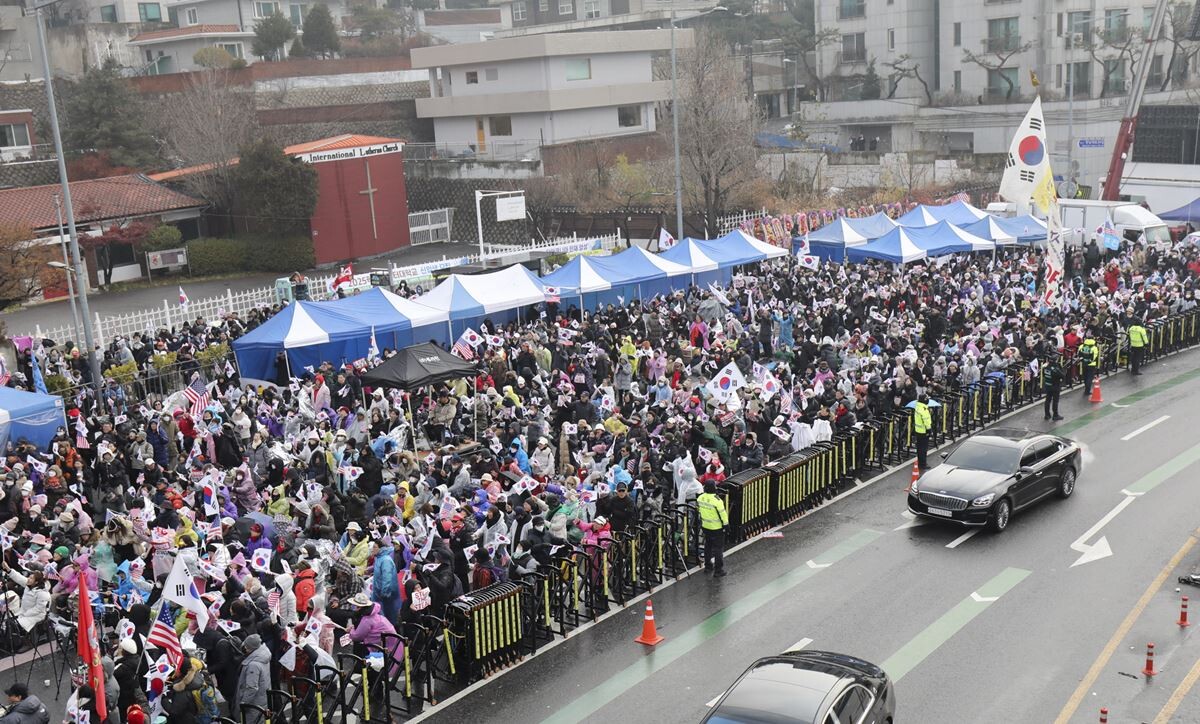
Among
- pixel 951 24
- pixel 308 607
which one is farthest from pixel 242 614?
pixel 951 24

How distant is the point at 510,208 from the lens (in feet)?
131

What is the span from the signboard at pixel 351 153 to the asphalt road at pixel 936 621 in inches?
1307

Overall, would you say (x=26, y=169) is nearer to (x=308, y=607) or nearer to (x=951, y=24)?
(x=308, y=607)

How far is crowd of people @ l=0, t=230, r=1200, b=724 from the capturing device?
40.8 ft

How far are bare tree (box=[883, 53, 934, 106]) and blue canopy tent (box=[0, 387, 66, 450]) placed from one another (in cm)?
6152

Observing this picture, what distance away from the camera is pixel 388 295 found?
2677 cm

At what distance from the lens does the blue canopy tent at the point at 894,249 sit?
34.1 meters

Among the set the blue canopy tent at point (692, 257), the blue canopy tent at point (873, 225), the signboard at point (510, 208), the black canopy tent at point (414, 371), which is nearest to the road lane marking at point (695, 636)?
the black canopy tent at point (414, 371)

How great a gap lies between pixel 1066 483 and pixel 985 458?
1.87m

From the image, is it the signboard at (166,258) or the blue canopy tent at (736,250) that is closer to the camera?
the blue canopy tent at (736,250)

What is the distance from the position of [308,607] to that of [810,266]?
998 inches

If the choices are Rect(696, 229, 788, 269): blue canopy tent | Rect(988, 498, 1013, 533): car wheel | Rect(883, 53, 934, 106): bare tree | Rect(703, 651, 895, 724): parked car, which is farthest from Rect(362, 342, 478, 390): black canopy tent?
Rect(883, 53, 934, 106): bare tree

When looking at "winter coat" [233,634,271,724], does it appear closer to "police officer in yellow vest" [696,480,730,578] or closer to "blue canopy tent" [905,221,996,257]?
"police officer in yellow vest" [696,480,730,578]

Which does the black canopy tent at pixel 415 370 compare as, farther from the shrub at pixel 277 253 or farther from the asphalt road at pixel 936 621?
the shrub at pixel 277 253
